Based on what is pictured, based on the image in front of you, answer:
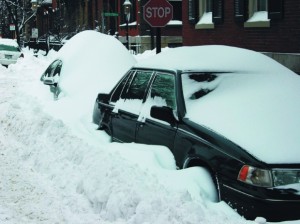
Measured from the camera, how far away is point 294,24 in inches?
522

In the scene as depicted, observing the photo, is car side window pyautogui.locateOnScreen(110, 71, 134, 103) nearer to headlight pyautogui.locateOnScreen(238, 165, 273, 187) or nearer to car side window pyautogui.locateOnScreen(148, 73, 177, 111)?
car side window pyautogui.locateOnScreen(148, 73, 177, 111)

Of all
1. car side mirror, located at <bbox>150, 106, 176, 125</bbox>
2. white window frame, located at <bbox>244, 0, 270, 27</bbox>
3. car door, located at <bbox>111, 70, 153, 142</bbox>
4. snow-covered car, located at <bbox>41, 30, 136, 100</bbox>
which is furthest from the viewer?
white window frame, located at <bbox>244, 0, 270, 27</bbox>

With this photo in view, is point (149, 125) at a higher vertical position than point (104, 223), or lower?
higher

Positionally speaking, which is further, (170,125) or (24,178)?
(24,178)

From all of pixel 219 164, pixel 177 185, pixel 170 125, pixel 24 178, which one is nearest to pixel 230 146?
pixel 219 164

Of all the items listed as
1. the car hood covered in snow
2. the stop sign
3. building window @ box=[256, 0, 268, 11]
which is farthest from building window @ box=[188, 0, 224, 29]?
the car hood covered in snow

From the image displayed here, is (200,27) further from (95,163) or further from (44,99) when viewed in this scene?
(95,163)

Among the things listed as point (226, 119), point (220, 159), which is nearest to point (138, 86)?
point (226, 119)

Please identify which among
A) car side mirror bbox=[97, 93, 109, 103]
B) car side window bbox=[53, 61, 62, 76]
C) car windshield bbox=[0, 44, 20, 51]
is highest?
car windshield bbox=[0, 44, 20, 51]

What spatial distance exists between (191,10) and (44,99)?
874 centimetres

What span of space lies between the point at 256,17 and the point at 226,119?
34.3 feet

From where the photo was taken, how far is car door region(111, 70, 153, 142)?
21.9 ft

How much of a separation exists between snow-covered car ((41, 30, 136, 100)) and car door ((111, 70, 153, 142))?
3.85 m

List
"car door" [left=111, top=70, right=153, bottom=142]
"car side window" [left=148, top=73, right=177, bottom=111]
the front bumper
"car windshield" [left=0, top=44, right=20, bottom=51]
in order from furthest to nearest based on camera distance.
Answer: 1. "car windshield" [left=0, top=44, right=20, bottom=51]
2. "car door" [left=111, top=70, right=153, bottom=142]
3. "car side window" [left=148, top=73, right=177, bottom=111]
4. the front bumper
